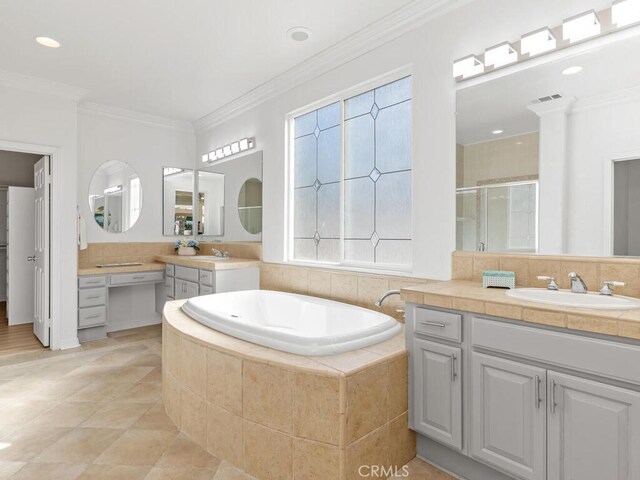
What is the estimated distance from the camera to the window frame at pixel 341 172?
2.65 m

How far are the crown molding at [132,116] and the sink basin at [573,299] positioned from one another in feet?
15.1

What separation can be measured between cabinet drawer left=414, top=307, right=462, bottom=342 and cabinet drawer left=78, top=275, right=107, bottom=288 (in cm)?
356

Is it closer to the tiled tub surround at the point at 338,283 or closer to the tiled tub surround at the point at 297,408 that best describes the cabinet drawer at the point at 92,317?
the tiled tub surround at the point at 338,283

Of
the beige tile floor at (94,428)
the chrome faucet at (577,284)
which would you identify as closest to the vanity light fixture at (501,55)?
the chrome faucet at (577,284)

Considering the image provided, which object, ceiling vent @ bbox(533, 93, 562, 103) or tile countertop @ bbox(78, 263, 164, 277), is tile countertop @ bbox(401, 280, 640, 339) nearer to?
ceiling vent @ bbox(533, 93, 562, 103)

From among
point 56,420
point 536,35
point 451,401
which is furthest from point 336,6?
point 56,420

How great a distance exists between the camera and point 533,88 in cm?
203

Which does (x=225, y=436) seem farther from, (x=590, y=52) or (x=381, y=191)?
(x=590, y=52)

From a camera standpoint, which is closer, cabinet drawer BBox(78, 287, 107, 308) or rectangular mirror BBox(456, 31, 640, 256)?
rectangular mirror BBox(456, 31, 640, 256)

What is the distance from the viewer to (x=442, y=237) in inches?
93.6

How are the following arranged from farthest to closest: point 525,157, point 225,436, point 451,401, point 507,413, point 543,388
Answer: point 525,157, point 225,436, point 451,401, point 507,413, point 543,388

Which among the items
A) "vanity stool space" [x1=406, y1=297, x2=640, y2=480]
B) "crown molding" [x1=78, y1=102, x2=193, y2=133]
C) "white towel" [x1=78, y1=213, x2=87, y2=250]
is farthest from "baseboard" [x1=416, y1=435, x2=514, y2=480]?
"crown molding" [x1=78, y1=102, x2=193, y2=133]

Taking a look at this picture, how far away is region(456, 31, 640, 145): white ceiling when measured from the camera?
1.77 m

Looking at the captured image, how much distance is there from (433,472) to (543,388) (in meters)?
0.76
